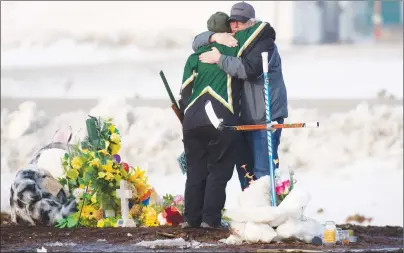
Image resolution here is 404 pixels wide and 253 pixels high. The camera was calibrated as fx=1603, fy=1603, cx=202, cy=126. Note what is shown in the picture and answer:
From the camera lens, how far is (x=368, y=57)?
65.4 feet

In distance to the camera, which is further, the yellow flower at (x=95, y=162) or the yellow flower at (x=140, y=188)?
the yellow flower at (x=140, y=188)

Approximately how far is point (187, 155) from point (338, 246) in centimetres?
153

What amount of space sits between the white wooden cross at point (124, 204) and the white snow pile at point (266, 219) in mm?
1534

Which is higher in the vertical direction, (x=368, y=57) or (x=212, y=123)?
(x=368, y=57)

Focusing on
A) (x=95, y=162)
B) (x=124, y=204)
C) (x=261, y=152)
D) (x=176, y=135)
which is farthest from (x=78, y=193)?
(x=176, y=135)

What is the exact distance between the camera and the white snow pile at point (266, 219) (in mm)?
11727

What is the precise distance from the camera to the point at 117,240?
→ 12.2m

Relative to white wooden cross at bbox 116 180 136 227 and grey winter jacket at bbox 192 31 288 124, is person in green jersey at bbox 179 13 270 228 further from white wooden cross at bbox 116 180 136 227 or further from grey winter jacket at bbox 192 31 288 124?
white wooden cross at bbox 116 180 136 227

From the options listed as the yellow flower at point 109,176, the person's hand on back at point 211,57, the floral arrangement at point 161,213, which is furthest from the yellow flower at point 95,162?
the person's hand on back at point 211,57

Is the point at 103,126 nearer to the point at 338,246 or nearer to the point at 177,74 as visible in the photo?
the point at 338,246

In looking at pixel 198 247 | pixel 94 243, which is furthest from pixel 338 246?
pixel 94 243

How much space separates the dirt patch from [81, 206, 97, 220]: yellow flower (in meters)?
0.33

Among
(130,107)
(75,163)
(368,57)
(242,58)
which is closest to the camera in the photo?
(242,58)

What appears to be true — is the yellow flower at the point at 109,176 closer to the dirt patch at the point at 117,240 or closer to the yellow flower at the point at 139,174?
the yellow flower at the point at 139,174
